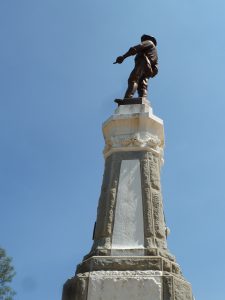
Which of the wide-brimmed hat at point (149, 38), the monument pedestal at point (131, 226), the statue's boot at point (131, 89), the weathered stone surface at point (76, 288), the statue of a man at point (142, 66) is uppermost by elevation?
the wide-brimmed hat at point (149, 38)

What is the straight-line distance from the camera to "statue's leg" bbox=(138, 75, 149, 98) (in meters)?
7.66

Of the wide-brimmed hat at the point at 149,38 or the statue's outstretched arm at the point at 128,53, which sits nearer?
the statue's outstretched arm at the point at 128,53

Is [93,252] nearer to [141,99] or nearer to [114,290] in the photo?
[114,290]

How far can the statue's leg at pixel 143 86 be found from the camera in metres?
7.66

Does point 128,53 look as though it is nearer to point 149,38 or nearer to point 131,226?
point 149,38

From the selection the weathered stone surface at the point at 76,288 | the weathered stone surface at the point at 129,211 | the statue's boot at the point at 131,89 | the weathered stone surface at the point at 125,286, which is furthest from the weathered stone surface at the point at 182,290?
the statue's boot at the point at 131,89

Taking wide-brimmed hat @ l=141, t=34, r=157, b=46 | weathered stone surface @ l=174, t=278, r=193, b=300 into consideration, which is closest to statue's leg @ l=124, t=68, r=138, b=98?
wide-brimmed hat @ l=141, t=34, r=157, b=46

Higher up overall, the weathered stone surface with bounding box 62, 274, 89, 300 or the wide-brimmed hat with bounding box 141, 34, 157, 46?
the wide-brimmed hat with bounding box 141, 34, 157, 46

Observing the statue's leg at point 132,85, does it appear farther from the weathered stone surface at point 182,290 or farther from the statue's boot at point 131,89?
the weathered stone surface at point 182,290

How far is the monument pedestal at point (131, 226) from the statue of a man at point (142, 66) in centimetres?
46

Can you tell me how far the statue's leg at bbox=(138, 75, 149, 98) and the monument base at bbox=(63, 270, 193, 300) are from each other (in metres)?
3.43

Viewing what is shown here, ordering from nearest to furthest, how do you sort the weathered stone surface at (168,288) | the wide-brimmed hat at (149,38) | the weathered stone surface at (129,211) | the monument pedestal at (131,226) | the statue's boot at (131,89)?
the weathered stone surface at (168,288)
the monument pedestal at (131,226)
the weathered stone surface at (129,211)
the statue's boot at (131,89)
the wide-brimmed hat at (149,38)

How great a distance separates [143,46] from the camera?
787 centimetres

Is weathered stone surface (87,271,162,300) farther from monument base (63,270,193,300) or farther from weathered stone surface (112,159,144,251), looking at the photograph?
weathered stone surface (112,159,144,251)
